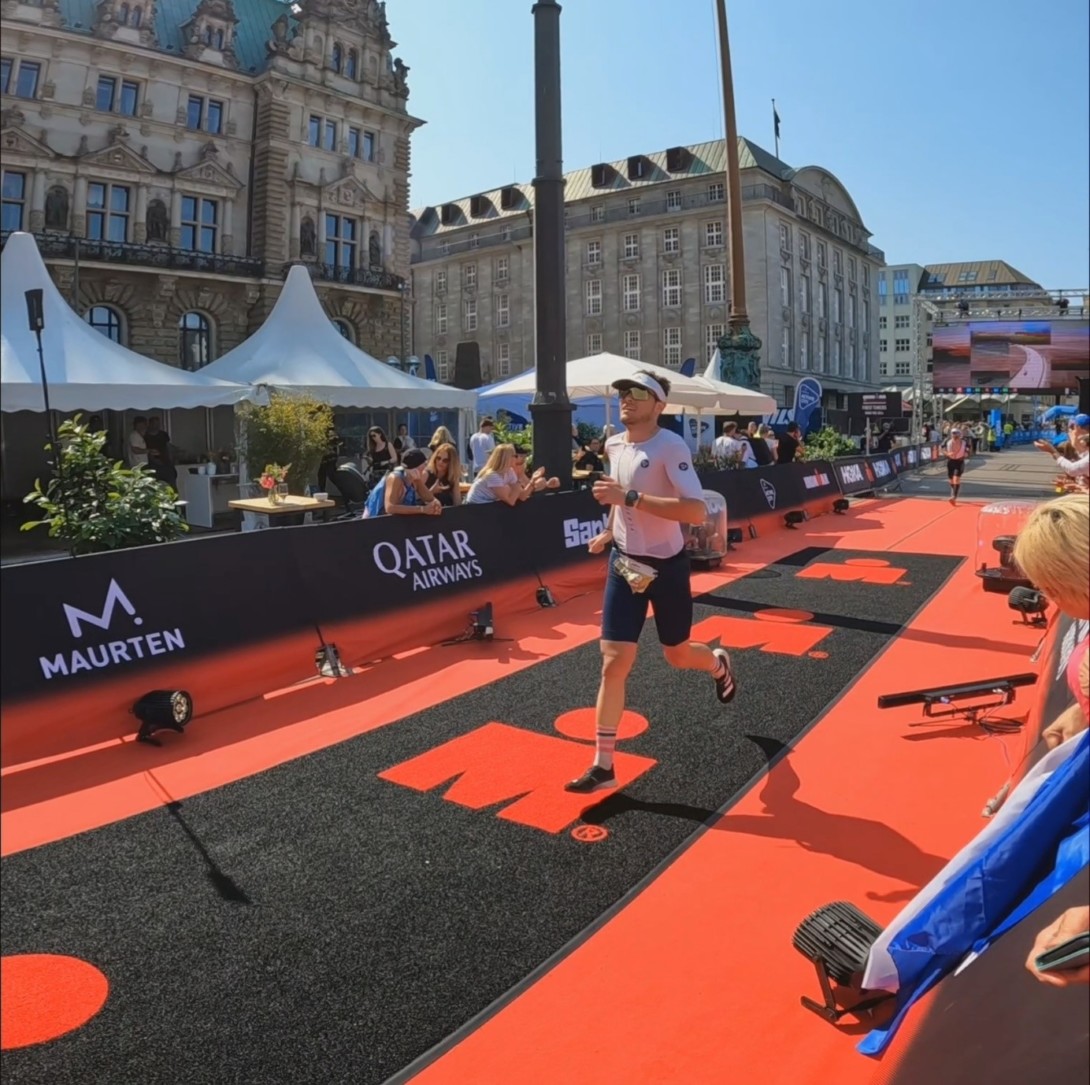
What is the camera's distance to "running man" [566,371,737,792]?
101 inches

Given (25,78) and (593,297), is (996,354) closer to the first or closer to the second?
(593,297)

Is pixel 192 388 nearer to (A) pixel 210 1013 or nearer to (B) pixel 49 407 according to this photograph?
(B) pixel 49 407

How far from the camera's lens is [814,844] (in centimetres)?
295

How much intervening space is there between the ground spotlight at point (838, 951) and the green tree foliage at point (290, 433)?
172cm

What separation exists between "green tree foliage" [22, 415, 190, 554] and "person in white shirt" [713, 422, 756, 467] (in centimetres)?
1083

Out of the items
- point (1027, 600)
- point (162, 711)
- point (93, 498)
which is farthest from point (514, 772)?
point (1027, 600)

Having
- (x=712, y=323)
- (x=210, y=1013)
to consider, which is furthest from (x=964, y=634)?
(x=712, y=323)

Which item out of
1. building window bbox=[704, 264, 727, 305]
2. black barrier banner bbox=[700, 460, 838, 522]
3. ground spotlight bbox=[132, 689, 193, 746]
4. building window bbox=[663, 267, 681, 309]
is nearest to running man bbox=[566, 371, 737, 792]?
ground spotlight bbox=[132, 689, 193, 746]

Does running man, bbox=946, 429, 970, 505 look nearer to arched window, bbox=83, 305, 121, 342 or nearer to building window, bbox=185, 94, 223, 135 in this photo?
building window, bbox=185, 94, 223, 135

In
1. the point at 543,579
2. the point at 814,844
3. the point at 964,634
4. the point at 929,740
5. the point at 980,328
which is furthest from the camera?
the point at 980,328

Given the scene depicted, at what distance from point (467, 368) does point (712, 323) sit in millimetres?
44090

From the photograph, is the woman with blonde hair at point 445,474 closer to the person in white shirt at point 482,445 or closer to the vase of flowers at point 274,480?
the vase of flowers at point 274,480

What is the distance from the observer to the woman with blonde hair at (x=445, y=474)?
282 inches

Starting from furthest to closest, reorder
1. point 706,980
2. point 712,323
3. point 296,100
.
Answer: point 712,323 < point 706,980 < point 296,100
